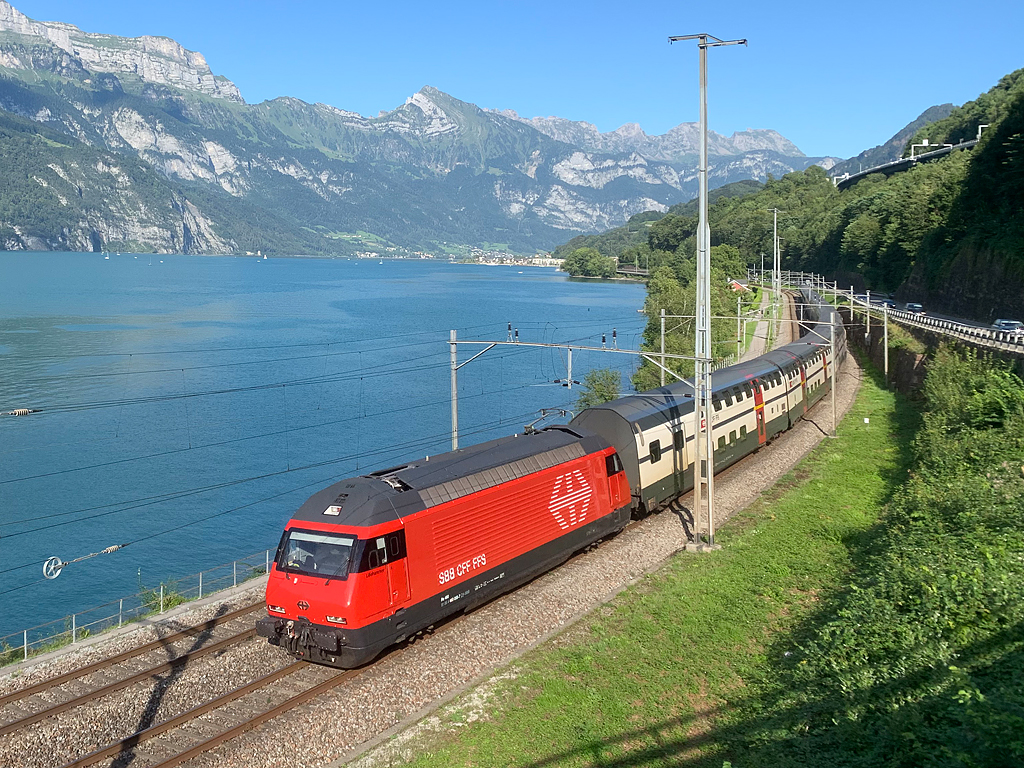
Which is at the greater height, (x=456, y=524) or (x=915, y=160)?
(x=915, y=160)

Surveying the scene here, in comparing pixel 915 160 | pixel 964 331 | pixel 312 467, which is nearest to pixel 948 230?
pixel 964 331

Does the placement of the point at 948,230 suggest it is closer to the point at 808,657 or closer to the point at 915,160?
the point at 808,657

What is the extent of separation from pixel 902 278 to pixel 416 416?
185ft

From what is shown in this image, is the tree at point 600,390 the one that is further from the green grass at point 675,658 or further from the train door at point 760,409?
the green grass at point 675,658

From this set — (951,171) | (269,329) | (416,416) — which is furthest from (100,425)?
(951,171)

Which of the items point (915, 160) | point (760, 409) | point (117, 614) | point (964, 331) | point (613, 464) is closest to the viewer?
point (117, 614)

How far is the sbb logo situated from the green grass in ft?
8.24

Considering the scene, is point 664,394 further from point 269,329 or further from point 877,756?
point 269,329

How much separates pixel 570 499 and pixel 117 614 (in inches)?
493

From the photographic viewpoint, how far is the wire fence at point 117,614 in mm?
20734

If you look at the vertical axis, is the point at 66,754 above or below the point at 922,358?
below

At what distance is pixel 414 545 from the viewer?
57.1ft

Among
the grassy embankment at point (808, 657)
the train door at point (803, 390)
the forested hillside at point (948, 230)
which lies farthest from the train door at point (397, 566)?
the forested hillside at point (948, 230)

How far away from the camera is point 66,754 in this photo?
1449cm
